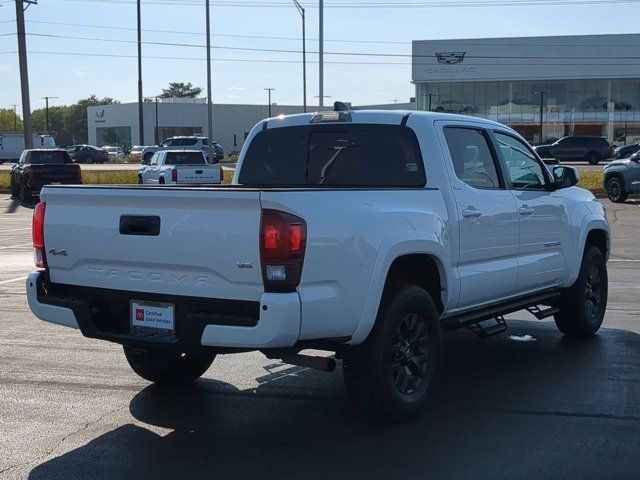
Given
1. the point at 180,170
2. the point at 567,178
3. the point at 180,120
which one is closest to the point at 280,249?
the point at 567,178

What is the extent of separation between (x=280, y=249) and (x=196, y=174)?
2202 centimetres

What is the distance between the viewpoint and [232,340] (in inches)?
196

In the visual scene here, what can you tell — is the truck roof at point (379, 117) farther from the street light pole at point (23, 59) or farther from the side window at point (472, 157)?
the street light pole at point (23, 59)

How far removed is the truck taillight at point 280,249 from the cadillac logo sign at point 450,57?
238 feet

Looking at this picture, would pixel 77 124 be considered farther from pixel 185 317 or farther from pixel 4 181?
pixel 185 317

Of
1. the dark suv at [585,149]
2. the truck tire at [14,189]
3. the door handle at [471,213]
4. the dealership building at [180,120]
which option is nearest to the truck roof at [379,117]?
the door handle at [471,213]

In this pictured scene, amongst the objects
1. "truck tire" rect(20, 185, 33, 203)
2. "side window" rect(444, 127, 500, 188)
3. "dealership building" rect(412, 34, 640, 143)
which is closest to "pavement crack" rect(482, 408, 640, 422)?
"side window" rect(444, 127, 500, 188)

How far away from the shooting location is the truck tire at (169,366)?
21.9 ft

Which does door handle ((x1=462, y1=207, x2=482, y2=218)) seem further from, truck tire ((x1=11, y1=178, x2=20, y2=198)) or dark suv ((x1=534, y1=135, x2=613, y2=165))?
dark suv ((x1=534, y1=135, x2=613, y2=165))

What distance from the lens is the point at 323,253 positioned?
5027 mm

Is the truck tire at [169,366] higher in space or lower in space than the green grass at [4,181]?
higher

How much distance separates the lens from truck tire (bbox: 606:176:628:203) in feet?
88.0

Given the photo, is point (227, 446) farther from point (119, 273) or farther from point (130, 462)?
point (119, 273)

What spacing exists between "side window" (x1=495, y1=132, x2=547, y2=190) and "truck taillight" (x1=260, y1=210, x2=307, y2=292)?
3037 millimetres
